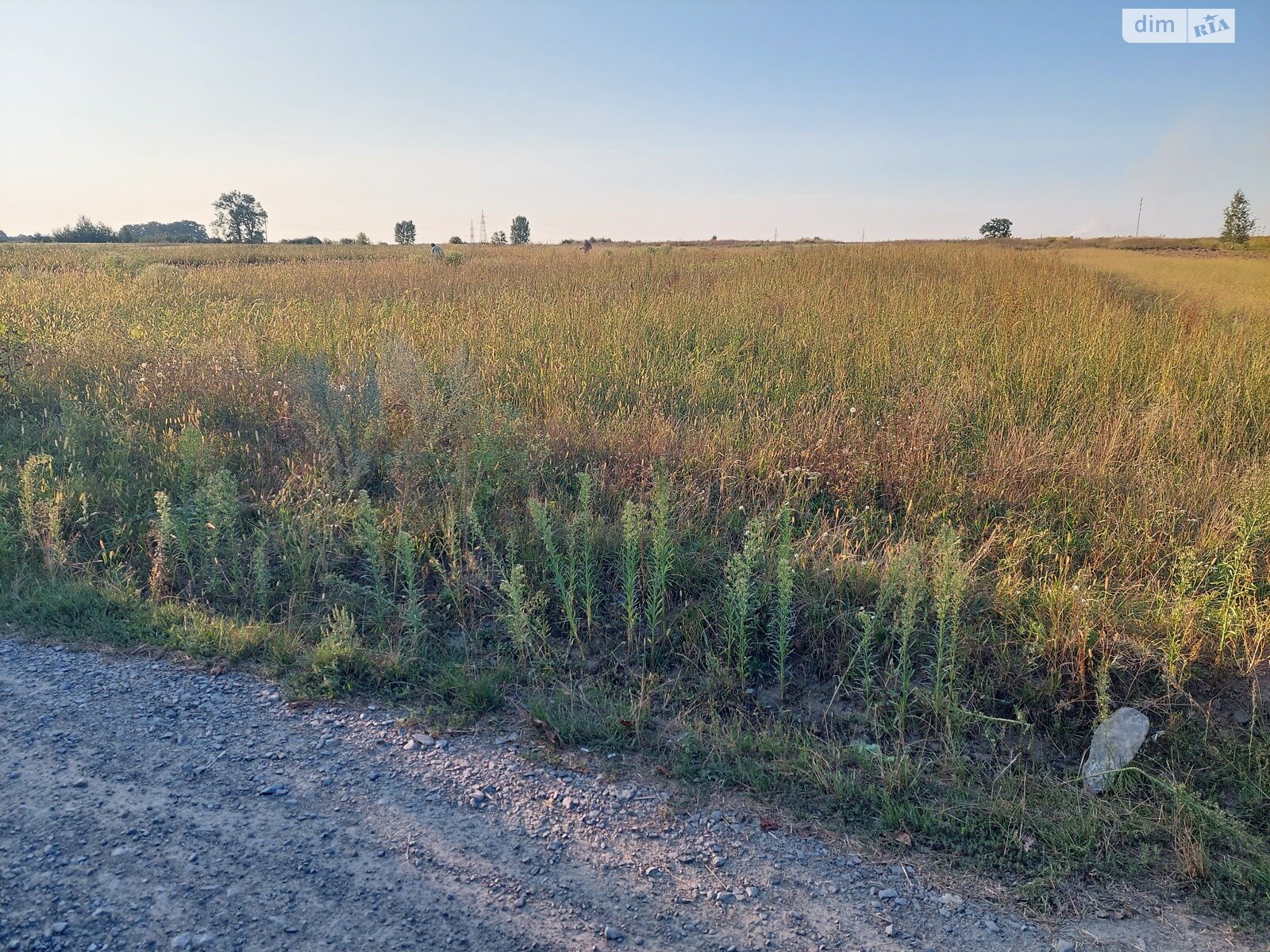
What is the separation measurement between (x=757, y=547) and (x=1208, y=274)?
1041cm

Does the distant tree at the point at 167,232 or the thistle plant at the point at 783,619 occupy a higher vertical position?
the distant tree at the point at 167,232

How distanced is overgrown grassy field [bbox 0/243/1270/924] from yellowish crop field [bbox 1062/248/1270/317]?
2.37 ft

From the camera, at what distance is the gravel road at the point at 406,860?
2295 millimetres

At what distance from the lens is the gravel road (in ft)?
7.53

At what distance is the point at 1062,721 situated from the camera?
11.4 feet

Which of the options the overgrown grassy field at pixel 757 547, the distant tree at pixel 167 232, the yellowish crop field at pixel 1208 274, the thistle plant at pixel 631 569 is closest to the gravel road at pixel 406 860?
the overgrown grassy field at pixel 757 547

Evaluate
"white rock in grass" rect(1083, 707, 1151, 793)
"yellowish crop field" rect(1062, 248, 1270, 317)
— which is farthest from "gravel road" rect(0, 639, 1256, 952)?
"yellowish crop field" rect(1062, 248, 1270, 317)

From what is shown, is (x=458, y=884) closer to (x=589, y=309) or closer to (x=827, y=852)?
(x=827, y=852)

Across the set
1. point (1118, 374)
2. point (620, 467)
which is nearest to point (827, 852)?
point (620, 467)

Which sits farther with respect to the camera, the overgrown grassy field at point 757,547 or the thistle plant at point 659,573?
the thistle plant at point 659,573

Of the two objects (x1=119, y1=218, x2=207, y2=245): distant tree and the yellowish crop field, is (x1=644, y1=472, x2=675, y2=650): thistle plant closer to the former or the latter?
the yellowish crop field

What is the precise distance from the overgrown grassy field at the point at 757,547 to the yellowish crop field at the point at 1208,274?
0.72 metres

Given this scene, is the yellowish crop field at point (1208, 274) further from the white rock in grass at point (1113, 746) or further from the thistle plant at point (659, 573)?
the thistle plant at point (659, 573)

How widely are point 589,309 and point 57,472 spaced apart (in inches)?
246
